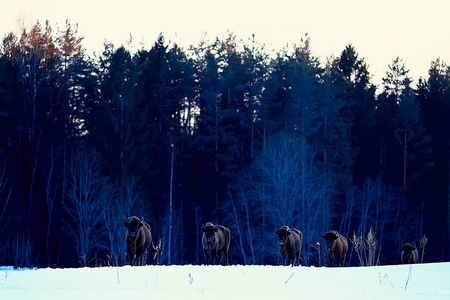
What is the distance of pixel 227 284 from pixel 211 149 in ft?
140

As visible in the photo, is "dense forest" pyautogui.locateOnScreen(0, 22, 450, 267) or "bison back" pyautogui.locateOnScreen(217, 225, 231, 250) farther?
"dense forest" pyautogui.locateOnScreen(0, 22, 450, 267)

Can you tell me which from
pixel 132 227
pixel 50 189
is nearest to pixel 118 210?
pixel 50 189

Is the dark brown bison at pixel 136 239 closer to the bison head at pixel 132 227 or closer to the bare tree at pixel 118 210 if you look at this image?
the bison head at pixel 132 227

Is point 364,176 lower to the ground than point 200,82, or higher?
lower

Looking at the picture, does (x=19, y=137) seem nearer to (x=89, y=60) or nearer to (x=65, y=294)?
(x=89, y=60)

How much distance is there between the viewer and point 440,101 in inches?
2443

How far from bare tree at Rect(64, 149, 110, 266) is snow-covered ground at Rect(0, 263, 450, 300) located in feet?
92.3

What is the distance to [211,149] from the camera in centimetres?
5416

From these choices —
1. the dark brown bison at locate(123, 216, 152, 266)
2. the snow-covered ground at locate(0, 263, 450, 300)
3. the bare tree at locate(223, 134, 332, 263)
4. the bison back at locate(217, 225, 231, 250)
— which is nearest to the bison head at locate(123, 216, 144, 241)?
the dark brown bison at locate(123, 216, 152, 266)

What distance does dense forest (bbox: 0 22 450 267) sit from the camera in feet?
147

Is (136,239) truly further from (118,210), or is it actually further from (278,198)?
(278,198)

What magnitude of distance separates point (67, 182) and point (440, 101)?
34289mm

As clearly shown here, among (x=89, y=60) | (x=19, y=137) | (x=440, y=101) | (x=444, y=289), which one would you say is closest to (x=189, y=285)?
(x=444, y=289)

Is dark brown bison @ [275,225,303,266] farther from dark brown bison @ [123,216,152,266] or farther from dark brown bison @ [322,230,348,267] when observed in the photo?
dark brown bison @ [123,216,152,266]
